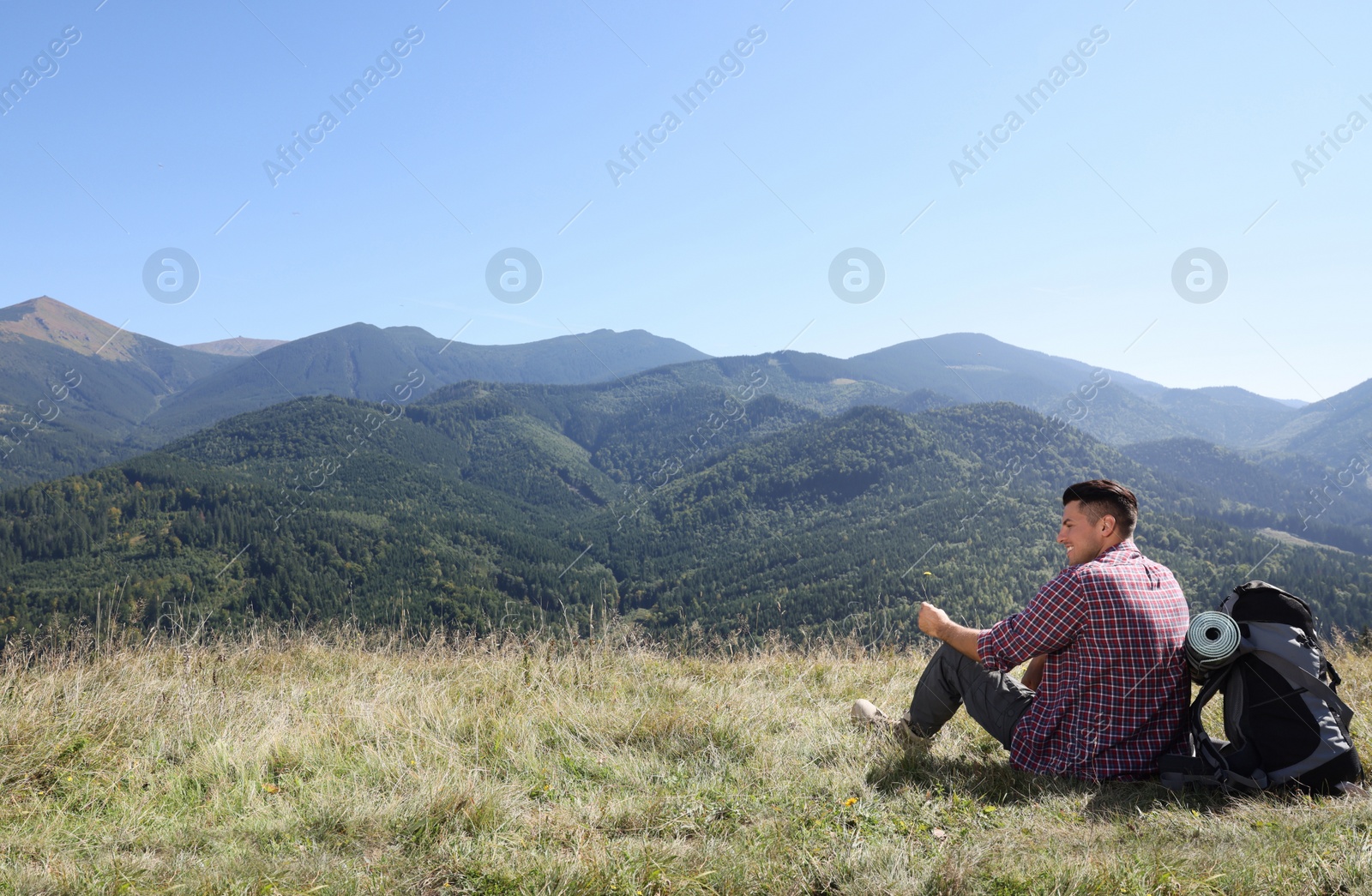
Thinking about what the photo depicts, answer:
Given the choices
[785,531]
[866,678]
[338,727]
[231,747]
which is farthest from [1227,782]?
[785,531]

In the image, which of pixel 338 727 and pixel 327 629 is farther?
pixel 327 629

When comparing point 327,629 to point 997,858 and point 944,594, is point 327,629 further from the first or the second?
point 944,594

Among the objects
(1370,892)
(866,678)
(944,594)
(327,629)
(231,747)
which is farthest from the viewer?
(944,594)

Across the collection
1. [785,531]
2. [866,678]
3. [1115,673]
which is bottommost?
[785,531]

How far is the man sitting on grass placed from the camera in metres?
3.36

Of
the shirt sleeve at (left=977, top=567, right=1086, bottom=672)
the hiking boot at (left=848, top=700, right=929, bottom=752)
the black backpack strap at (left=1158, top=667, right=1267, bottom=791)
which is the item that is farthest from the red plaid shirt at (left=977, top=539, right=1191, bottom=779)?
the hiking boot at (left=848, top=700, right=929, bottom=752)

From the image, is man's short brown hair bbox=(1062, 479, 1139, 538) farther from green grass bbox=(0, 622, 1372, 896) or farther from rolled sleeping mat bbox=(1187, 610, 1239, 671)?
green grass bbox=(0, 622, 1372, 896)

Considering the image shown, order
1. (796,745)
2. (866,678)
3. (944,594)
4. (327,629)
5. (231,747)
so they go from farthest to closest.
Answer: (944,594) → (327,629) → (866,678) → (796,745) → (231,747)

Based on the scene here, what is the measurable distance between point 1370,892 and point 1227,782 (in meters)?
1.14

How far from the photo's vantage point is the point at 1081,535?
3.70m

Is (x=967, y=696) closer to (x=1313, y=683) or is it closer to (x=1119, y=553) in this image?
(x=1119, y=553)

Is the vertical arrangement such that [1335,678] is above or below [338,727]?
above

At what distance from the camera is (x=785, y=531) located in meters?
188

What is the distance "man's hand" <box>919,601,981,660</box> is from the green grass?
0.70 m
